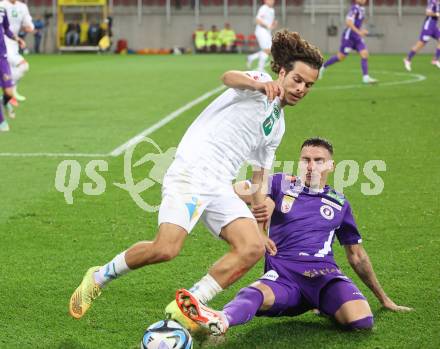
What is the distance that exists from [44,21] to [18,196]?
3855 centimetres

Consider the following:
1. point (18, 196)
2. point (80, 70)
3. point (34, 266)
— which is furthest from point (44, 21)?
point (34, 266)

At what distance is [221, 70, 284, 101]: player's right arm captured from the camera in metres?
5.27

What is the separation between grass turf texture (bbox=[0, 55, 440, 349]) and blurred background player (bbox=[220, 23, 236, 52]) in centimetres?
2653

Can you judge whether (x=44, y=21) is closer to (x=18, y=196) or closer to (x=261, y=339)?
(x=18, y=196)

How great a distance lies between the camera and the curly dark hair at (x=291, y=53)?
566cm

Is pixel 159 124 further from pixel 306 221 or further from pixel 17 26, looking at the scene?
pixel 306 221

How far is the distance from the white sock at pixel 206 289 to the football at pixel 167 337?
0.25 metres

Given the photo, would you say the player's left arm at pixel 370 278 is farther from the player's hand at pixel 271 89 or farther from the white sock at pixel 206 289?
the player's hand at pixel 271 89

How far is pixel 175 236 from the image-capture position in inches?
211

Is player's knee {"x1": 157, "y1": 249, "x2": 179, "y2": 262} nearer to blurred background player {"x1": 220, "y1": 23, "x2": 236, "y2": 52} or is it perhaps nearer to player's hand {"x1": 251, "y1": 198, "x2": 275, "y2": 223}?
player's hand {"x1": 251, "y1": 198, "x2": 275, "y2": 223}

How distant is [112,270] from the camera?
18.6 feet

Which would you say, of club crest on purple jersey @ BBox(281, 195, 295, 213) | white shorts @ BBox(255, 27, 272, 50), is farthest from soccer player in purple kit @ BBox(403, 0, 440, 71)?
club crest on purple jersey @ BBox(281, 195, 295, 213)

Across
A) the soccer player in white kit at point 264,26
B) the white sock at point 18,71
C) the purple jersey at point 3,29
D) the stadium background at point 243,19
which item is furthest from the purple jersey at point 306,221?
the stadium background at point 243,19

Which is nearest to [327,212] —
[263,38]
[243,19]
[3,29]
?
[3,29]
